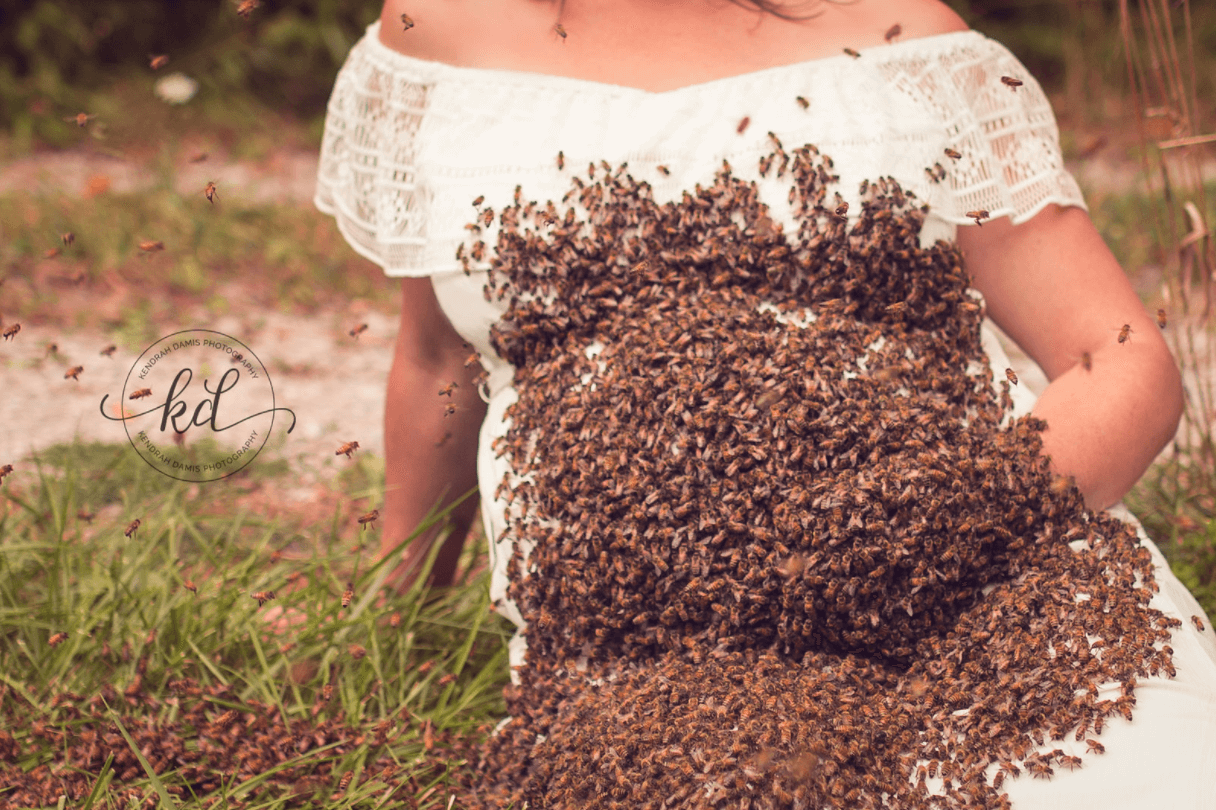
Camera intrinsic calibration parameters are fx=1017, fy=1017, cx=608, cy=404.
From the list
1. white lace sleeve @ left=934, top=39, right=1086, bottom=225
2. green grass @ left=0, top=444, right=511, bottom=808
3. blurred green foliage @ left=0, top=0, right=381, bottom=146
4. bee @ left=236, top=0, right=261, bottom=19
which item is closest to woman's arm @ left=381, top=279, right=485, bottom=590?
green grass @ left=0, top=444, right=511, bottom=808

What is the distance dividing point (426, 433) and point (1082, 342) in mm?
1515

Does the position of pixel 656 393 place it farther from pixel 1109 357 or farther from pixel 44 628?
pixel 44 628

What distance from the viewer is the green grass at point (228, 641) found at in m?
2.21

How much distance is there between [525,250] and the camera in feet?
6.45

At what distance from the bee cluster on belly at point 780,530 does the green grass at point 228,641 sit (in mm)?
443

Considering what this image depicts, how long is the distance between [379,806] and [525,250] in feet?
3.80

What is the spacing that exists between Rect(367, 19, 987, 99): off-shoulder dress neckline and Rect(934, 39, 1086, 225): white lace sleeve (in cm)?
7

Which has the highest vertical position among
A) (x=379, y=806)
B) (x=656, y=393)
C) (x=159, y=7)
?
(x=656, y=393)

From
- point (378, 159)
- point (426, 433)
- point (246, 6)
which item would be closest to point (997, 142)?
point (378, 159)

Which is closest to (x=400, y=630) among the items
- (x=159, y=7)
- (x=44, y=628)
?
(x=44, y=628)

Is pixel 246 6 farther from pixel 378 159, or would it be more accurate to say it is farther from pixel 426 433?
pixel 426 433

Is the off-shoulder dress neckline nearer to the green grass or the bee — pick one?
the bee

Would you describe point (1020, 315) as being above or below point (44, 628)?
above

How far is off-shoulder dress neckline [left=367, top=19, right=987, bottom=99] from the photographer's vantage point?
2029 millimetres
